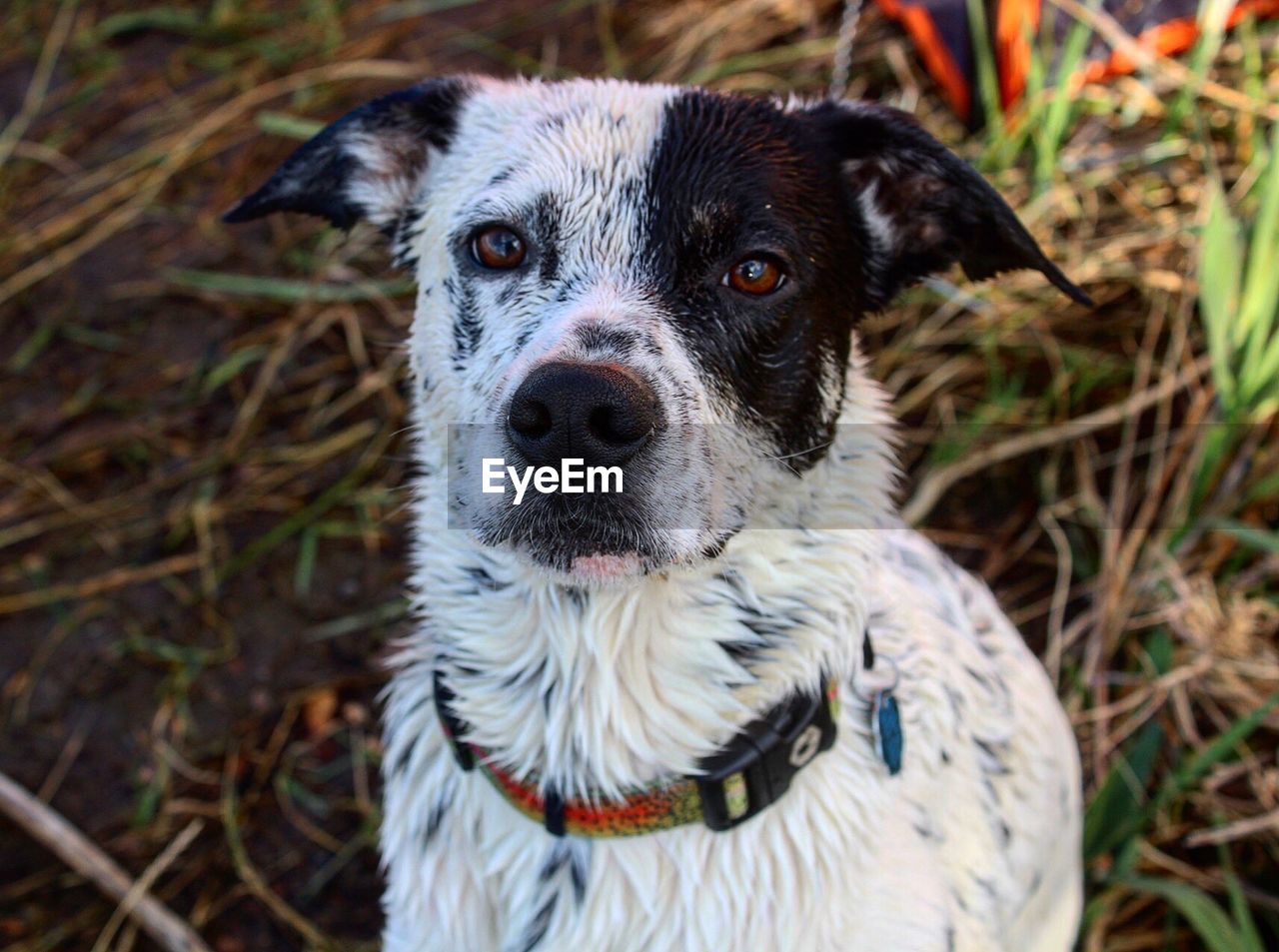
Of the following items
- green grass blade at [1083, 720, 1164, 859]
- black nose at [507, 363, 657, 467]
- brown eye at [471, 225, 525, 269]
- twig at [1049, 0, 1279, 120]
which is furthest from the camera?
twig at [1049, 0, 1279, 120]

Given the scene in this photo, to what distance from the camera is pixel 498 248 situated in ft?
6.42

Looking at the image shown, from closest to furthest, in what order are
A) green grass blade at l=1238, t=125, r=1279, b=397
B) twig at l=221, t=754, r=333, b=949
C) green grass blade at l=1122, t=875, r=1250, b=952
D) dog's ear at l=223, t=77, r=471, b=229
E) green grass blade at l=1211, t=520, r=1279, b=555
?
dog's ear at l=223, t=77, r=471, b=229, green grass blade at l=1122, t=875, r=1250, b=952, green grass blade at l=1211, t=520, r=1279, b=555, twig at l=221, t=754, r=333, b=949, green grass blade at l=1238, t=125, r=1279, b=397

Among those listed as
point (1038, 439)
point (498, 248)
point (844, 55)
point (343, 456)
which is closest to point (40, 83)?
point (343, 456)

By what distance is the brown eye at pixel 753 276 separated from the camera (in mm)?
1900

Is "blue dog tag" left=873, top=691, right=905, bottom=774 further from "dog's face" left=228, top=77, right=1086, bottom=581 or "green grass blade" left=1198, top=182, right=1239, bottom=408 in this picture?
"green grass blade" left=1198, top=182, right=1239, bottom=408

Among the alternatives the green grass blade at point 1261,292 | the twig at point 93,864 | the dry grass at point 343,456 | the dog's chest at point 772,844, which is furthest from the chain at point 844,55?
the twig at point 93,864

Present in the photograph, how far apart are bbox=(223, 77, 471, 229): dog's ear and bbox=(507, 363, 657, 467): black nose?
84 centimetres

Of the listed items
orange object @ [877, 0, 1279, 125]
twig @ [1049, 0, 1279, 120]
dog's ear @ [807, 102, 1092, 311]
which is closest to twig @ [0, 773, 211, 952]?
dog's ear @ [807, 102, 1092, 311]

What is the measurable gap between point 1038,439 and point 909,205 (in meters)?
1.59

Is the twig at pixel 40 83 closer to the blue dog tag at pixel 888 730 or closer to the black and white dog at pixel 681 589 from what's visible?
the black and white dog at pixel 681 589

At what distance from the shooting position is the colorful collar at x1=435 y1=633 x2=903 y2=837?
1834 millimetres

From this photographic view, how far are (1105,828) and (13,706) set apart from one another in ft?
9.08

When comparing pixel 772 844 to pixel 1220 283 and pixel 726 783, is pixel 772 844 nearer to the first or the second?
pixel 726 783

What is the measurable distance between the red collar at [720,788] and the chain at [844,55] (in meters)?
2.59
